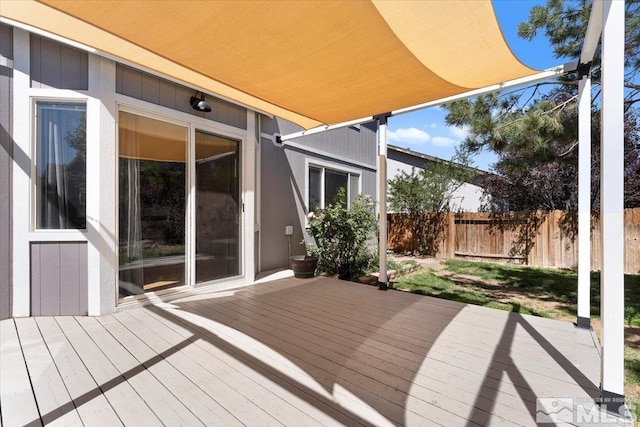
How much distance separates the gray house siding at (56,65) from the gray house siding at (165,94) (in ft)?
1.09

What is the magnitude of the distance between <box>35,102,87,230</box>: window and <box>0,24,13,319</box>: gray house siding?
217 mm

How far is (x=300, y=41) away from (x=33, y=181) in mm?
3134

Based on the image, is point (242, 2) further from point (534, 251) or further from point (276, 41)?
point (534, 251)

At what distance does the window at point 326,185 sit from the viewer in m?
7.09

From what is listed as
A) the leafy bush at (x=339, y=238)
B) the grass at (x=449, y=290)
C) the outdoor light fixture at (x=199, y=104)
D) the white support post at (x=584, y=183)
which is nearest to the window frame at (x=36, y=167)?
the outdoor light fixture at (x=199, y=104)

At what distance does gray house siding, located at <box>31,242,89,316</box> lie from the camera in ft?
10.6

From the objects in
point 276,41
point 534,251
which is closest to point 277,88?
point 276,41

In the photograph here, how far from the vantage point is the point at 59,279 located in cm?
328

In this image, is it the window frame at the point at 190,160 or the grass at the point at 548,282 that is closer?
the window frame at the point at 190,160

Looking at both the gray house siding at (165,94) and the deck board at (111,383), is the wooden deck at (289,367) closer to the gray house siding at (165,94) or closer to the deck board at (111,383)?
the deck board at (111,383)

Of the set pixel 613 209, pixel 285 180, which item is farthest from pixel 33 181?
pixel 613 209

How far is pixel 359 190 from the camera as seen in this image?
8.59 metres

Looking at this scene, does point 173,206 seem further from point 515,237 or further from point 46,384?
point 515,237

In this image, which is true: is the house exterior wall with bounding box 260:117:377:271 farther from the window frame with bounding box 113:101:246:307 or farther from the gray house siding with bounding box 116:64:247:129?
the gray house siding with bounding box 116:64:247:129
